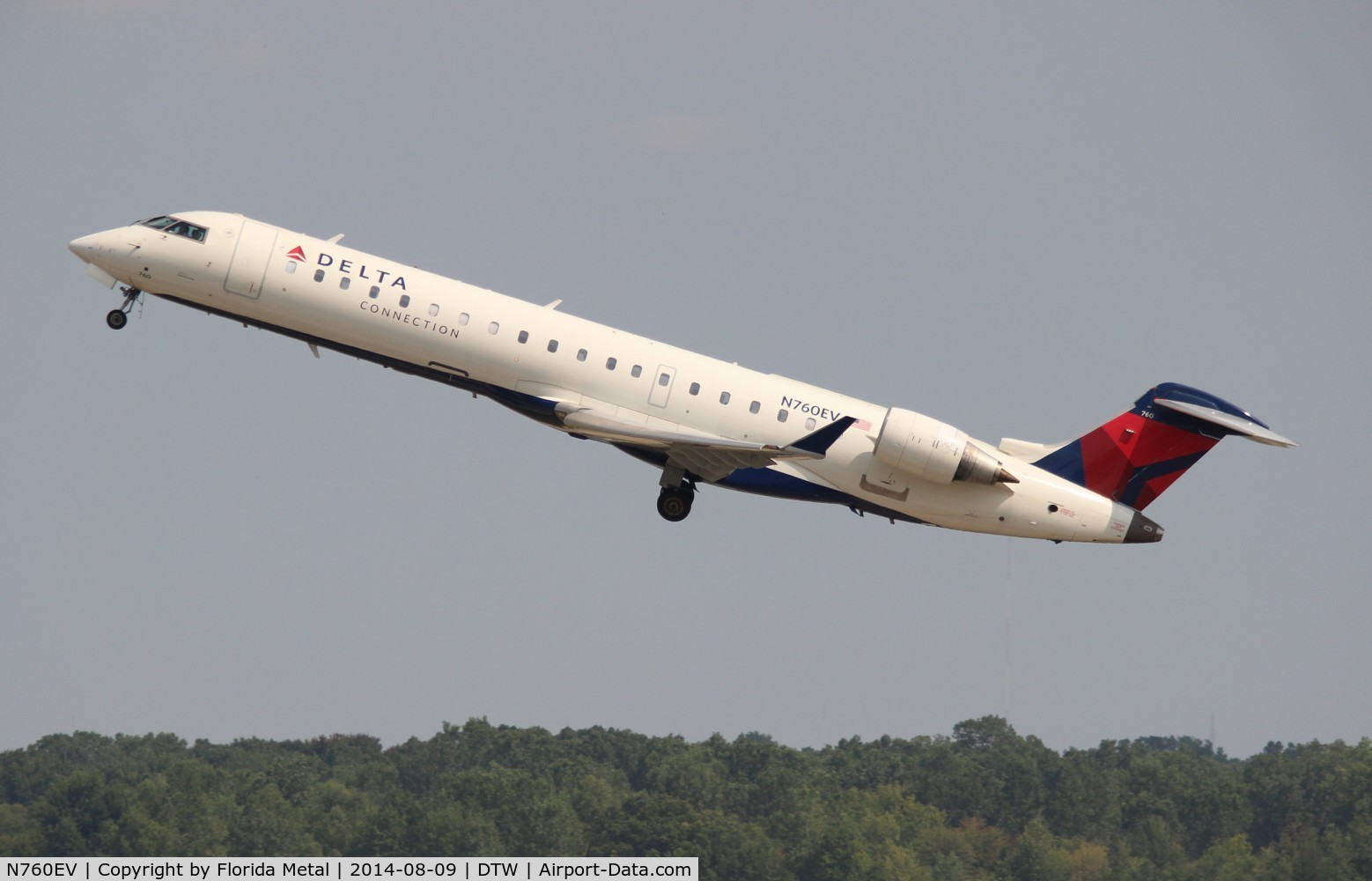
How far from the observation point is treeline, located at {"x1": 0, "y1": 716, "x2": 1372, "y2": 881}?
87.7 m

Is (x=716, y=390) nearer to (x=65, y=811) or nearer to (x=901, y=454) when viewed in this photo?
(x=901, y=454)

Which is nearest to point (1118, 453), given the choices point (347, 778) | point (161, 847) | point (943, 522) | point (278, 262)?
point (943, 522)

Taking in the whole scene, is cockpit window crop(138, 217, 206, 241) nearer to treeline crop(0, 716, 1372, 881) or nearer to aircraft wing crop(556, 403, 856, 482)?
aircraft wing crop(556, 403, 856, 482)

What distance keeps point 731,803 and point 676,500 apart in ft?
215

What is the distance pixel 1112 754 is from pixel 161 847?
6183 centimetres

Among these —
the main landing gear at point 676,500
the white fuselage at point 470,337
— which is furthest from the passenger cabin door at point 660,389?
the main landing gear at point 676,500

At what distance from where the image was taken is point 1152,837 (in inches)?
3967

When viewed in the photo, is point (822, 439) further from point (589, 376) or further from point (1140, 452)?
point (1140, 452)

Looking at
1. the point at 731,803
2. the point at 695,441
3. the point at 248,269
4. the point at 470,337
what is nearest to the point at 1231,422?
the point at 695,441

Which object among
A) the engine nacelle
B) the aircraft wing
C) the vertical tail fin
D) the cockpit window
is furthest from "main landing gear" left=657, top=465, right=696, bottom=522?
the cockpit window

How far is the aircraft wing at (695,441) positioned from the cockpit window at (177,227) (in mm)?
8573

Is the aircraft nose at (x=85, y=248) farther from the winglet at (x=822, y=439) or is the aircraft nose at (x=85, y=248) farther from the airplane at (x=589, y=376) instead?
the winglet at (x=822, y=439)

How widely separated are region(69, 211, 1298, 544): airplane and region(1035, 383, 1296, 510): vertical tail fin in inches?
43.1

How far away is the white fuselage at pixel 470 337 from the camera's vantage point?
36750 mm
